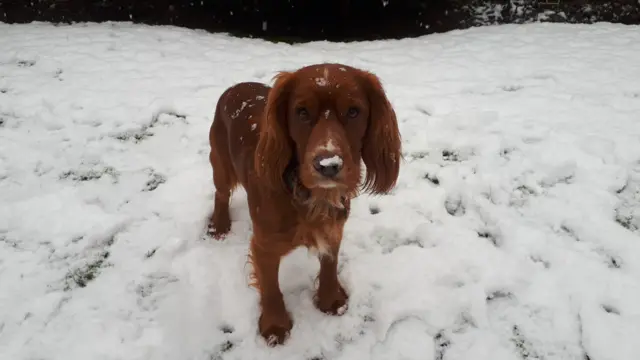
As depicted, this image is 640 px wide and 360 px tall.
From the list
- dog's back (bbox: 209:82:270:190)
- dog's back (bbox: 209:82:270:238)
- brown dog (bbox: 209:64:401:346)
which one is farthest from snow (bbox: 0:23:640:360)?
dog's back (bbox: 209:82:270:190)

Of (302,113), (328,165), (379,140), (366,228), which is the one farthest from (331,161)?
(366,228)

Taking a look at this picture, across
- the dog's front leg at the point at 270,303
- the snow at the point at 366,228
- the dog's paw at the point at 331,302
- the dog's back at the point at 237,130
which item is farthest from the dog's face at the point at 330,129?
the snow at the point at 366,228

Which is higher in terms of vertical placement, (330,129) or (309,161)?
(330,129)

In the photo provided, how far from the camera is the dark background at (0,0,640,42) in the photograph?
7.88 meters

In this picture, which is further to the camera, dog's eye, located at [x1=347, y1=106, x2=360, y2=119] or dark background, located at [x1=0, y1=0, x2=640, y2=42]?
dark background, located at [x1=0, y1=0, x2=640, y2=42]

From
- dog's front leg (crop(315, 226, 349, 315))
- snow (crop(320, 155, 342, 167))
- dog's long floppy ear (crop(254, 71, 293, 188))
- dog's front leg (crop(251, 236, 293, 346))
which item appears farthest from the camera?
dog's front leg (crop(315, 226, 349, 315))

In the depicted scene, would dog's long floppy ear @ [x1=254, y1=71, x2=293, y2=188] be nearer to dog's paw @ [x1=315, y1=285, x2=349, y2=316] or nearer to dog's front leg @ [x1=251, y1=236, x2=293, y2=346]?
dog's front leg @ [x1=251, y1=236, x2=293, y2=346]

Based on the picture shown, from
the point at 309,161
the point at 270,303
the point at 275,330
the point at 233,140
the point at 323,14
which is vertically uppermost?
the point at 323,14

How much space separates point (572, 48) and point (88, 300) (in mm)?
6190

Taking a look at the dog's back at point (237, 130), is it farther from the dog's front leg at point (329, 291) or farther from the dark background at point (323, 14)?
the dark background at point (323, 14)

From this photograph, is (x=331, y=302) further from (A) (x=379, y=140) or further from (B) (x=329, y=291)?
(A) (x=379, y=140)

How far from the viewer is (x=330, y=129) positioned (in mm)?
1975

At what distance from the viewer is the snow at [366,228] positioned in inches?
101

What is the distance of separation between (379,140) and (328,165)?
0.47m
